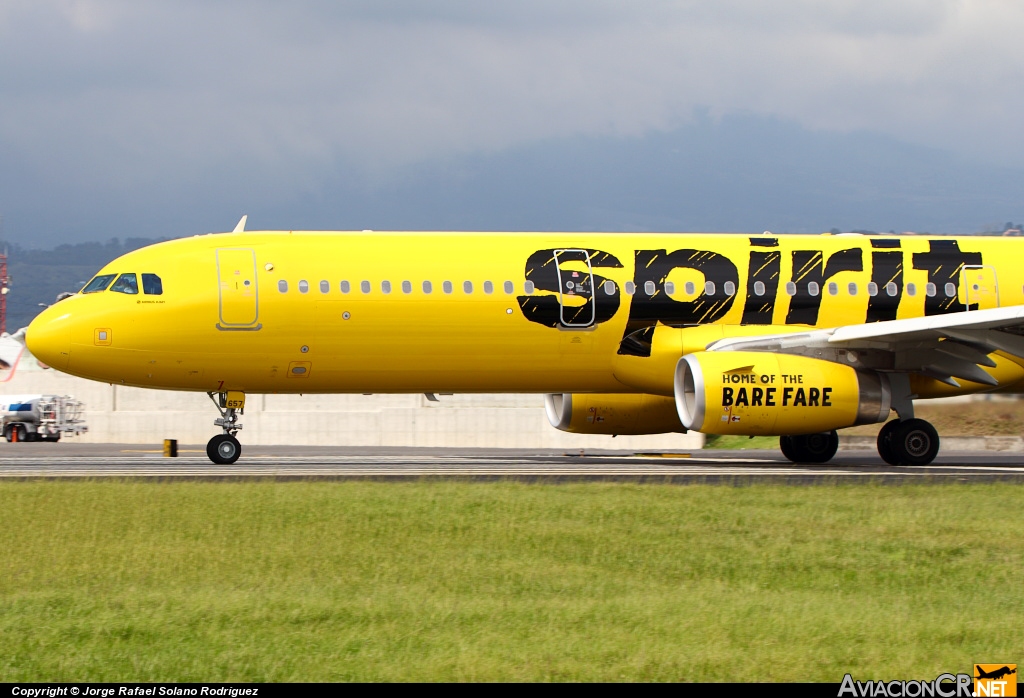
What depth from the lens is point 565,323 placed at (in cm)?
2312

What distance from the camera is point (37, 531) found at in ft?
41.5

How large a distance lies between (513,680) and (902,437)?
17.8 m

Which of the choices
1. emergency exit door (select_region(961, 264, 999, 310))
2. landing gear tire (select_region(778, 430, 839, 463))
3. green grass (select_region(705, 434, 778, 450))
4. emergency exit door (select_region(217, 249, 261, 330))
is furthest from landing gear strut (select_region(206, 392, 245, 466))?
green grass (select_region(705, 434, 778, 450))

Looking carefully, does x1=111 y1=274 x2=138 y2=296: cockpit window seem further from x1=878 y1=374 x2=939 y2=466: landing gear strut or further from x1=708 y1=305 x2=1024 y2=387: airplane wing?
x1=878 y1=374 x2=939 y2=466: landing gear strut

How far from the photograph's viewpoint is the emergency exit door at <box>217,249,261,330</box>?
22.2 meters

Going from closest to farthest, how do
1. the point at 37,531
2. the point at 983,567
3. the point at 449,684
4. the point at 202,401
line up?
the point at 449,684 < the point at 983,567 < the point at 37,531 < the point at 202,401

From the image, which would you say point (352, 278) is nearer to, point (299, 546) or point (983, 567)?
point (299, 546)

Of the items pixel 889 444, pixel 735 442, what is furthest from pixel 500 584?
pixel 735 442

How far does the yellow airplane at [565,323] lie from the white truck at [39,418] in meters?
19.5

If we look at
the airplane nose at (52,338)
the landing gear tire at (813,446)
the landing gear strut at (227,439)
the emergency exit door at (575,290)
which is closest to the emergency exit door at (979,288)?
the landing gear tire at (813,446)

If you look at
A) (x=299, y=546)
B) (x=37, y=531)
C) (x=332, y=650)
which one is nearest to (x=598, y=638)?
(x=332, y=650)

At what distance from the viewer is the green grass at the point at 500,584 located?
773 centimetres

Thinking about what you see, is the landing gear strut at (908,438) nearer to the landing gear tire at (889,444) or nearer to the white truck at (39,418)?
the landing gear tire at (889,444)

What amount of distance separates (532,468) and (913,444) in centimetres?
728
